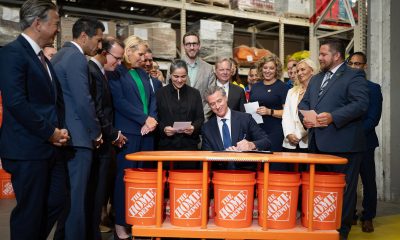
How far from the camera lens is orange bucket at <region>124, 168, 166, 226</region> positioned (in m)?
2.54

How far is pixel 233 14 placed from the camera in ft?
20.0

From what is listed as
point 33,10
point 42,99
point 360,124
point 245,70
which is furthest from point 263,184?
point 245,70

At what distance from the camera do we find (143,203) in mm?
2545

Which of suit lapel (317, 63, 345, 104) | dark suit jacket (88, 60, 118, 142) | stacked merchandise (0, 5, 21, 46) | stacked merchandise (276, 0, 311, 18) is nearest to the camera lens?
dark suit jacket (88, 60, 118, 142)

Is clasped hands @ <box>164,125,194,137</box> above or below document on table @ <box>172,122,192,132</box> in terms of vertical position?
below

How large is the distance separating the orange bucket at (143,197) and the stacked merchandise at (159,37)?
329 cm

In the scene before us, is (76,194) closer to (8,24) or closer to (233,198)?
(233,198)

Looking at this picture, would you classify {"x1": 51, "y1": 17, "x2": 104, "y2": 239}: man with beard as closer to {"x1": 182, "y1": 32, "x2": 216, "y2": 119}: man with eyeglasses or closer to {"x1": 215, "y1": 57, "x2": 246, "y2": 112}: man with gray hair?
{"x1": 182, "y1": 32, "x2": 216, "y2": 119}: man with eyeglasses

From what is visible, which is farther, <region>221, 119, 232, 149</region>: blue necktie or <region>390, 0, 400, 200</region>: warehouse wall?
<region>390, 0, 400, 200</region>: warehouse wall

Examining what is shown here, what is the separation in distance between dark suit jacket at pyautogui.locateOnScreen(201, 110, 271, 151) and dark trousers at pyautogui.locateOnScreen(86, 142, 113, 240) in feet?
2.61

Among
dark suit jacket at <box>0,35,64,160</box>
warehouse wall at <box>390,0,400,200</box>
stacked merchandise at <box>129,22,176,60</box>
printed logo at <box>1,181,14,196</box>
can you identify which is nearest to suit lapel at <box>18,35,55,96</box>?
dark suit jacket at <box>0,35,64,160</box>

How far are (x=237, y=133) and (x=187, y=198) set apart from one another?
806 mm

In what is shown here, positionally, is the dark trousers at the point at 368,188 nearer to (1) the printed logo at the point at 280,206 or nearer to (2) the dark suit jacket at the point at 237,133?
(2) the dark suit jacket at the point at 237,133

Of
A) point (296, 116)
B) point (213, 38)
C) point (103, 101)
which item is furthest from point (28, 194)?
point (213, 38)
